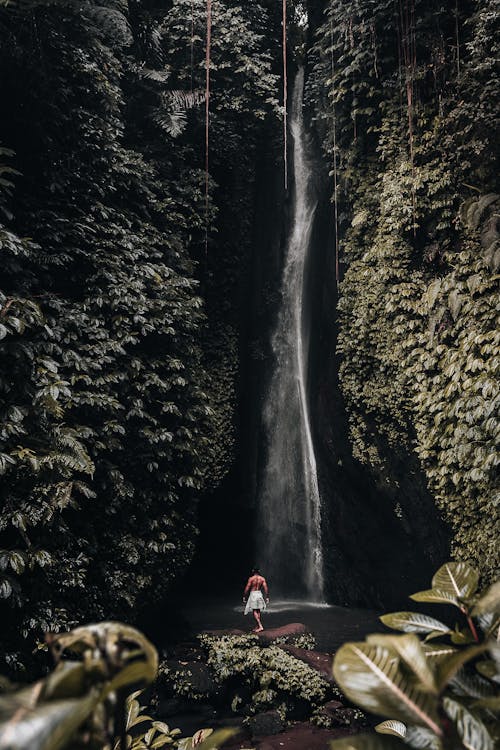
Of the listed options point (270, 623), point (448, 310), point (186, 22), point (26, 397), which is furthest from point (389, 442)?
point (186, 22)

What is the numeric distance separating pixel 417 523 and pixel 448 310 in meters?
3.33

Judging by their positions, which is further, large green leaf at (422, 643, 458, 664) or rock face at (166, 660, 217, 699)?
rock face at (166, 660, 217, 699)

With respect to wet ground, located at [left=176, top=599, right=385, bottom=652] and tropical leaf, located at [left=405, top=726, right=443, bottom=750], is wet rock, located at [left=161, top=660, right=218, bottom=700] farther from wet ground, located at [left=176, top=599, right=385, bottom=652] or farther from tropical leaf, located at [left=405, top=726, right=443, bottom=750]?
tropical leaf, located at [left=405, top=726, right=443, bottom=750]

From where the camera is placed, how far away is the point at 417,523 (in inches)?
276

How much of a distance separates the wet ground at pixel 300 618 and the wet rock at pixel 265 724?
1.23 meters

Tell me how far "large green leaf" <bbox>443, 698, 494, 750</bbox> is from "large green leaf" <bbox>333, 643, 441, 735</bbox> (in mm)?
88

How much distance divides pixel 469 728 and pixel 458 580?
1.38 feet

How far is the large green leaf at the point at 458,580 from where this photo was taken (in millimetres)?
1118

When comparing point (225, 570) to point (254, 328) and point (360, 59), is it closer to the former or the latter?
point (254, 328)

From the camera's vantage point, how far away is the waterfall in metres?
9.48

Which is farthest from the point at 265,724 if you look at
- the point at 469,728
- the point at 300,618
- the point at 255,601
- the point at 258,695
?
the point at 469,728

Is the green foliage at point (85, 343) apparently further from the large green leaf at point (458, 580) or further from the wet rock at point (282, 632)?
the large green leaf at point (458, 580)

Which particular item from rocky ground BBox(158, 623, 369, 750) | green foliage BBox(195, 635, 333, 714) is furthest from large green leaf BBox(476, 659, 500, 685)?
green foliage BBox(195, 635, 333, 714)

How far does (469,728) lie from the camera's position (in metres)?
0.77
